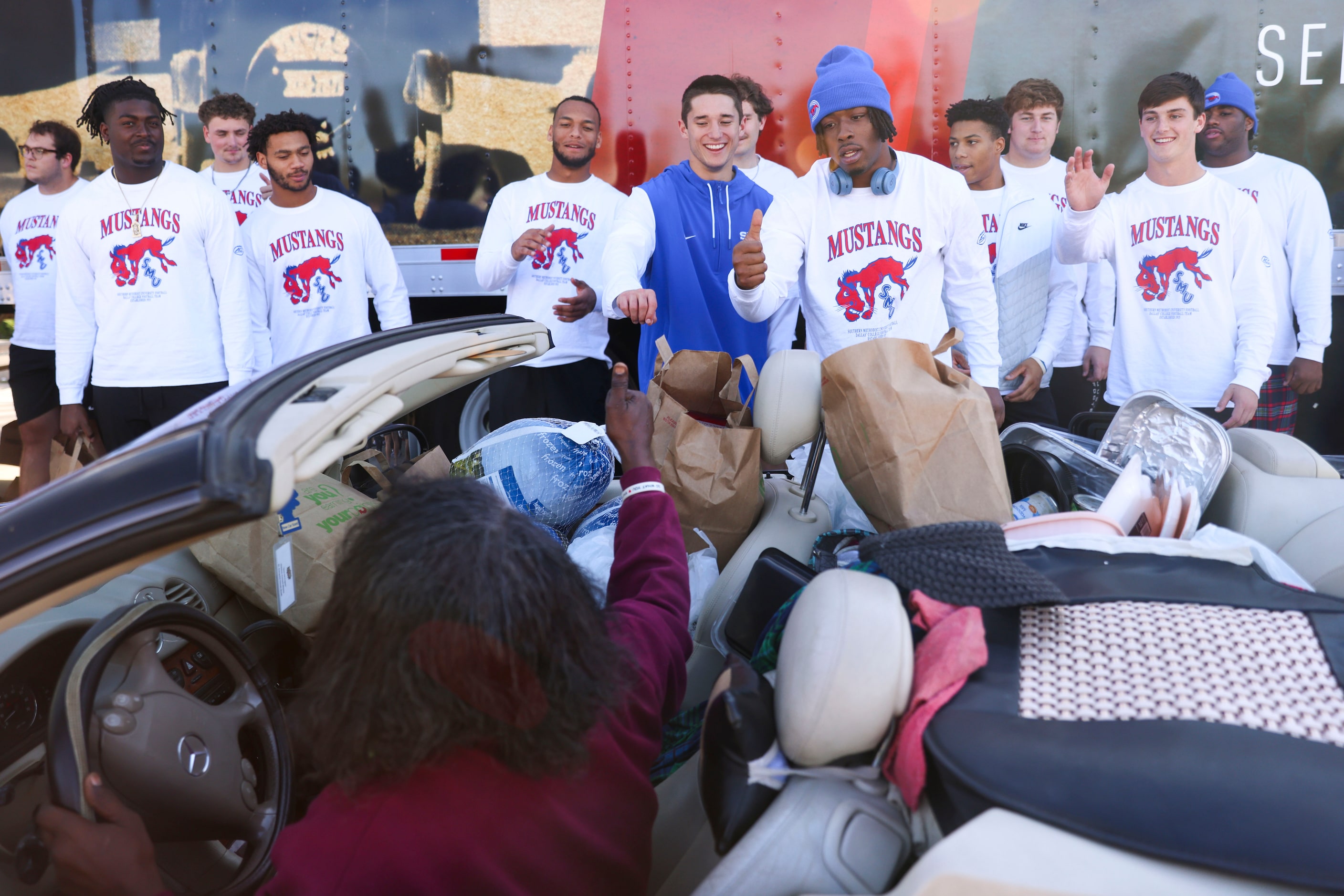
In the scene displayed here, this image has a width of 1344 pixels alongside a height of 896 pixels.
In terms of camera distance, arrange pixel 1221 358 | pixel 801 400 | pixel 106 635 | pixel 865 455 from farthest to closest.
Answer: pixel 1221 358, pixel 801 400, pixel 865 455, pixel 106 635

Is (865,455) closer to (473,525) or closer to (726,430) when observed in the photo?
(726,430)

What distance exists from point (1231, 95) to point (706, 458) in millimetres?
3274

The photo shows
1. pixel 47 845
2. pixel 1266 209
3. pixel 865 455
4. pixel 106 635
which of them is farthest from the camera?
pixel 1266 209

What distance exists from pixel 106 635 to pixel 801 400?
1.37 m

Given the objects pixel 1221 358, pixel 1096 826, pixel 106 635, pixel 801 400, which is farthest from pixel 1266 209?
pixel 106 635

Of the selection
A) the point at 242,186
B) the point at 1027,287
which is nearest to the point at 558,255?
the point at 242,186

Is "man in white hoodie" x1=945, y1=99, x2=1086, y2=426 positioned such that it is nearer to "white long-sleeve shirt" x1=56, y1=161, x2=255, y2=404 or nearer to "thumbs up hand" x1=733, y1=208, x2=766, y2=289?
"thumbs up hand" x1=733, y1=208, x2=766, y2=289

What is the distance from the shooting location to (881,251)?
2807mm

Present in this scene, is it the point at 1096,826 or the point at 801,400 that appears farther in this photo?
the point at 801,400

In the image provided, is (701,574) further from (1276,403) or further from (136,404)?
(1276,403)

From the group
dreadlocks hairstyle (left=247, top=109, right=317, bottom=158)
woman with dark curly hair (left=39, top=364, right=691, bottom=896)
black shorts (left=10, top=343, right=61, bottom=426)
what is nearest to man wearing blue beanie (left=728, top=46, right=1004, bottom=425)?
woman with dark curly hair (left=39, top=364, right=691, bottom=896)

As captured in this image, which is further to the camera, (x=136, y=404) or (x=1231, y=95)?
(x=1231, y=95)

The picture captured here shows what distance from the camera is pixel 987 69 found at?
13.4ft

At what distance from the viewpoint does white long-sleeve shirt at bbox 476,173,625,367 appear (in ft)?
12.7
